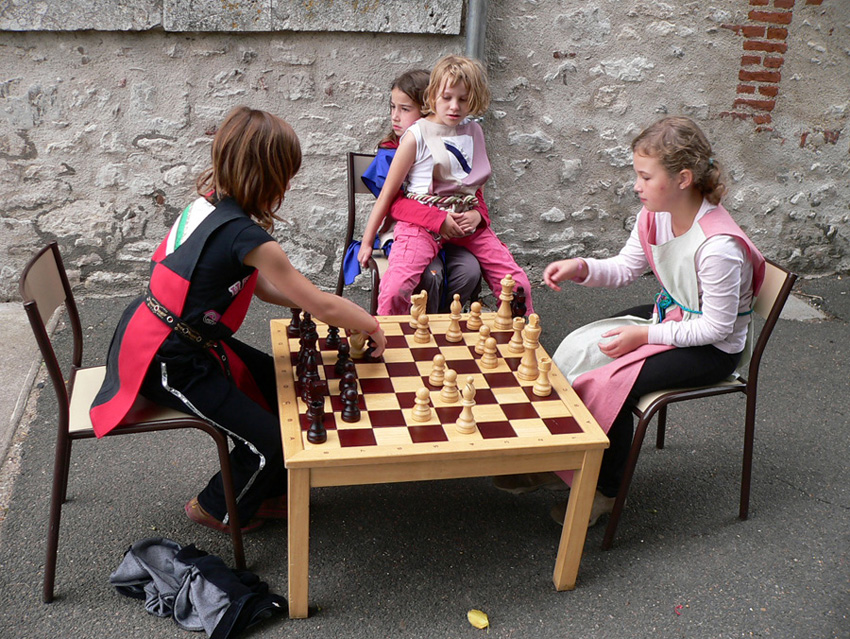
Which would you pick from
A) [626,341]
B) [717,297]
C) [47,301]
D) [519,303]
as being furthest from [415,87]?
[47,301]

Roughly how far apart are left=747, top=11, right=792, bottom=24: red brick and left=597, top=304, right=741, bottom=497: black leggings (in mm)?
2770

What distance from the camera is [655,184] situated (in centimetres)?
257

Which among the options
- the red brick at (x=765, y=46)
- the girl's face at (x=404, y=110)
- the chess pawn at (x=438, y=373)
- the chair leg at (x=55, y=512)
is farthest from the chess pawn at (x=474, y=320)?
the red brick at (x=765, y=46)

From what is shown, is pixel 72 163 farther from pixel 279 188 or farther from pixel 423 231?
pixel 279 188

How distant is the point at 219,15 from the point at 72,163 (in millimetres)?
1127

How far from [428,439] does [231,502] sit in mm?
701

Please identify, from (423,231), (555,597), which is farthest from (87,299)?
(555,597)

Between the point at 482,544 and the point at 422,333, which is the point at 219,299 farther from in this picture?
the point at 482,544

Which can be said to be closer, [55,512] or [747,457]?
[55,512]

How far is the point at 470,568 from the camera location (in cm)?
259

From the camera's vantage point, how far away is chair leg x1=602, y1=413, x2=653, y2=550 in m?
2.53

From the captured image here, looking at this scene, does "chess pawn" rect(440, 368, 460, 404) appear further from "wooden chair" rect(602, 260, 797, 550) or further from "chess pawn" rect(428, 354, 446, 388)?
"wooden chair" rect(602, 260, 797, 550)

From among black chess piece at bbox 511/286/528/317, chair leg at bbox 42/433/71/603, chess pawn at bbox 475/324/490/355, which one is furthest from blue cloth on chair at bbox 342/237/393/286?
chair leg at bbox 42/433/71/603

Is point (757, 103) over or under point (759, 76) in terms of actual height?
under
